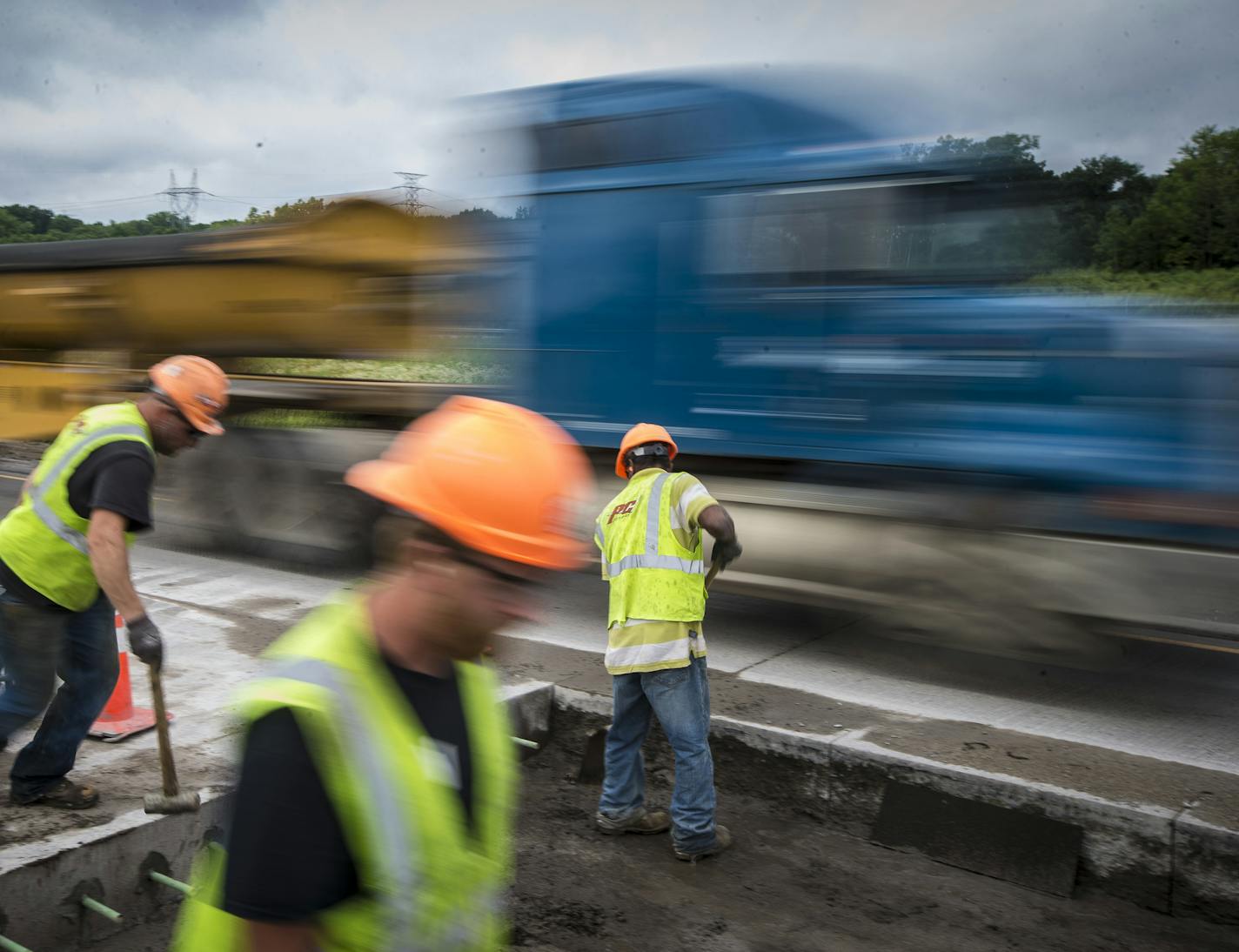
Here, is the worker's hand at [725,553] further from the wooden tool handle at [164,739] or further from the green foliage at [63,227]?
the green foliage at [63,227]

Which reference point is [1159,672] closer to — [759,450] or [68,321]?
[759,450]

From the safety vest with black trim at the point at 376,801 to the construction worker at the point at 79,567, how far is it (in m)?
2.59

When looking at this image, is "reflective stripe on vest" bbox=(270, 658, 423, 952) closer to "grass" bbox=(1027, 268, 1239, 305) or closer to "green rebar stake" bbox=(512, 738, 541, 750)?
"green rebar stake" bbox=(512, 738, 541, 750)

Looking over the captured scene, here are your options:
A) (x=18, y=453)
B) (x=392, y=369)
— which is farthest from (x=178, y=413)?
(x=18, y=453)

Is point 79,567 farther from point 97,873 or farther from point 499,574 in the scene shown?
point 499,574

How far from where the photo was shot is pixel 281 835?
1309 millimetres

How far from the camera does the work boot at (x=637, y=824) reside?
4.72 metres

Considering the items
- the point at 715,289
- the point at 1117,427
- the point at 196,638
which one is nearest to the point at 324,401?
the point at 196,638

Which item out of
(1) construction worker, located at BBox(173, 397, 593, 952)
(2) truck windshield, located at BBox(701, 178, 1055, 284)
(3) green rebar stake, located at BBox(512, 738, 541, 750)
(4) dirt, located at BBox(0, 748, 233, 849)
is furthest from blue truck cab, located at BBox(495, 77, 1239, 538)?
(1) construction worker, located at BBox(173, 397, 593, 952)

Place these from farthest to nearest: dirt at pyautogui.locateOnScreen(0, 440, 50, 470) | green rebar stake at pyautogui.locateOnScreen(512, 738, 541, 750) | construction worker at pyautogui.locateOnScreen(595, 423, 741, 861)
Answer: dirt at pyautogui.locateOnScreen(0, 440, 50, 470) < green rebar stake at pyautogui.locateOnScreen(512, 738, 541, 750) < construction worker at pyautogui.locateOnScreen(595, 423, 741, 861)

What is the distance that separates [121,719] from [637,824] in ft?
7.62

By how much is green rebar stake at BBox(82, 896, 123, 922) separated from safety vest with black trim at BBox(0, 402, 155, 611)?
3.38 feet

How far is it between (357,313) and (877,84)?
14.8ft

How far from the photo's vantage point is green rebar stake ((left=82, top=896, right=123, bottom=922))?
12.0 ft
